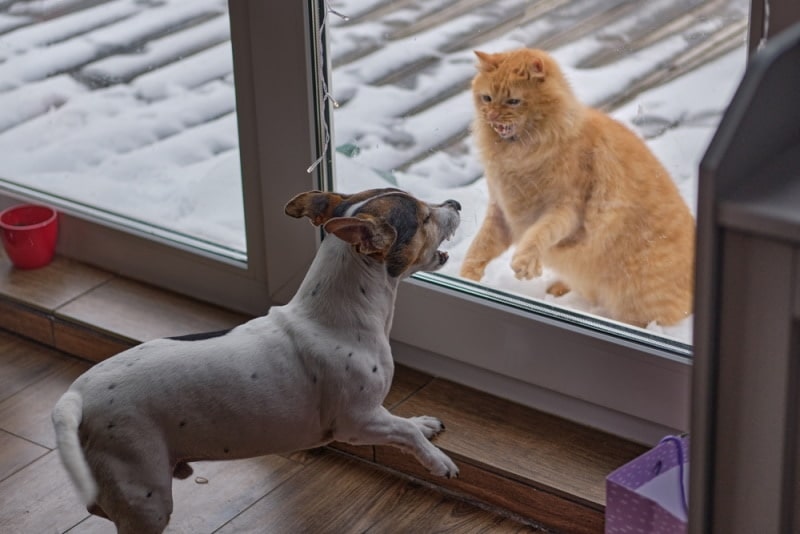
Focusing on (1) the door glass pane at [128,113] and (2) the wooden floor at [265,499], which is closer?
(2) the wooden floor at [265,499]

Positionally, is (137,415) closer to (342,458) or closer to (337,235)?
(337,235)

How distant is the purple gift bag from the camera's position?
154 centimetres

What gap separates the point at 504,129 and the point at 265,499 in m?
0.72

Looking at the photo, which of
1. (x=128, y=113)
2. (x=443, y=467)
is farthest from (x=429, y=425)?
(x=128, y=113)

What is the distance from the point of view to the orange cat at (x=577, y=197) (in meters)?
1.76

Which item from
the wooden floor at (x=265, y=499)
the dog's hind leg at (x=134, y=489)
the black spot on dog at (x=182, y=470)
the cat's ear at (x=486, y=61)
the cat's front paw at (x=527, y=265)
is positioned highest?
the cat's ear at (x=486, y=61)

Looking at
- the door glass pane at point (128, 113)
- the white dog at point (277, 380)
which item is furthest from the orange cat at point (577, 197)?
the door glass pane at point (128, 113)

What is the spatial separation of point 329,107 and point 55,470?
786 millimetres

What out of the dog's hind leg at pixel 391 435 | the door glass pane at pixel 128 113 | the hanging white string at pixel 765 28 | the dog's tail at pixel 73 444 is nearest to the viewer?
the dog's tail at pixel 73 444

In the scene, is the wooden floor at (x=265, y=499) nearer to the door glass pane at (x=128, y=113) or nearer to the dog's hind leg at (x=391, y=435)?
the dog's hind leg at (x=391, y=435)

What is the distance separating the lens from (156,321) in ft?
7.41

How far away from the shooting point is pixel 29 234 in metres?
2.40

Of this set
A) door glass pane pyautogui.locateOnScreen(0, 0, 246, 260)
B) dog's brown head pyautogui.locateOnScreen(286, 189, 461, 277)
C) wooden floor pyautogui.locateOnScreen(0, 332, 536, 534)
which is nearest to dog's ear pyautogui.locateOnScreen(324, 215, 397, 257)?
dog's brown head pyautogui.locateOnScreen(286, 189, 461, 277)

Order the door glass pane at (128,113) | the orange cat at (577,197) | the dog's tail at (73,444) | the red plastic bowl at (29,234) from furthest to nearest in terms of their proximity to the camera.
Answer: the red plastic bowl at (29,234) < the door glass pane at (128,113) < the orange cat at (577,197) < the dog's tail at (73,444)
